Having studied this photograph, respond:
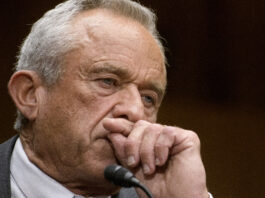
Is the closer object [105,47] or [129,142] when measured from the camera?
[129,142]

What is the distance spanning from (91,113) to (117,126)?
5.7 inches

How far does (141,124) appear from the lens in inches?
68.2

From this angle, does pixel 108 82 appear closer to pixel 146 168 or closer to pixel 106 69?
pixel 106 69

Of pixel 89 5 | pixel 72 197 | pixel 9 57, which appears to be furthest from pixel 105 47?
pixel 9 57

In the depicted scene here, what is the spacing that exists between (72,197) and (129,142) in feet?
1.27

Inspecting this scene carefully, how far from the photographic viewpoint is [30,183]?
6.31 feet

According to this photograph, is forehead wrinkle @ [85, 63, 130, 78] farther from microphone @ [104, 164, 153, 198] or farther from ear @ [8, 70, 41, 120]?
microphone @ [104, 164, 153, 198]

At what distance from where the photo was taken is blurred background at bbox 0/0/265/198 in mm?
3303

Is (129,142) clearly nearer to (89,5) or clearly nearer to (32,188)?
(32,188)

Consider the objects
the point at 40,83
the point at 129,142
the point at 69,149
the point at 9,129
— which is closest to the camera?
the point at 129,142

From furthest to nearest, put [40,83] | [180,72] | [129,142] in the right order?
[180,72] → [40,83] → [129,142]

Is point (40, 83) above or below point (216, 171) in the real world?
above

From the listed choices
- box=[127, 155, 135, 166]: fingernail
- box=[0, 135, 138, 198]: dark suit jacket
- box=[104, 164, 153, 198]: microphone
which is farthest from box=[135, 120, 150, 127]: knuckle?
box=[0, 135, 138, 198]: dark suit jacket

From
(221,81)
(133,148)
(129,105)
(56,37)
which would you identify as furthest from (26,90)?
(221,81)
